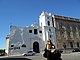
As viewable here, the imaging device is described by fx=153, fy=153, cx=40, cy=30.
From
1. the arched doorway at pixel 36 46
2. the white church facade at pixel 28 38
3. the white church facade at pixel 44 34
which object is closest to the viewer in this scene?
the white church facade at pixel 28 38

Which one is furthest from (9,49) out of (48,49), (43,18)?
(48,49)

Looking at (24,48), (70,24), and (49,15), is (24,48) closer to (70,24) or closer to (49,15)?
(49,15)

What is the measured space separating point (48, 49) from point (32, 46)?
40422 millimetres

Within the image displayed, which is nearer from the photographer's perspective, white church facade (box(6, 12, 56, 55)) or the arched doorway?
white church facade (box(6, 12, 56, 55))

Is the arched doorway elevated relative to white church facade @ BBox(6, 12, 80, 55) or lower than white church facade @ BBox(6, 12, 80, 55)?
lower

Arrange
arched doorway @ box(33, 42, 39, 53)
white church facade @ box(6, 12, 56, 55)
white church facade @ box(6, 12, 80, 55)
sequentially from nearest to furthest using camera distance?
white church facade @ box(6, 12, 56, 55) → white church facade @ box(6, 12, 80, 55) → arched doorway @ box(33, 42, 39, 53)

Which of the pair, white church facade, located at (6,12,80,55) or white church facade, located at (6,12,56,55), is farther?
white church facade, located at (6,12,80,55)

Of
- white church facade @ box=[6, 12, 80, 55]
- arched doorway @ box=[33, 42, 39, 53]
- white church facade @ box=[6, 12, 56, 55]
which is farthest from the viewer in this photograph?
arched doorway @ box=[33, 42, 39, 53]

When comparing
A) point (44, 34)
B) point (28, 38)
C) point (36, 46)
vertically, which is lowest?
point (36, 46)

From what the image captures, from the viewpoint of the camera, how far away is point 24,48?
4831 centimetres

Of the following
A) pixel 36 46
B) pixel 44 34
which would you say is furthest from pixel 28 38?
pixel 44 34

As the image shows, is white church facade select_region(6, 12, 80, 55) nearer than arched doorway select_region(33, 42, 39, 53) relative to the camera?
Yes

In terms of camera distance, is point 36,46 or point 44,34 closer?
point 36,46

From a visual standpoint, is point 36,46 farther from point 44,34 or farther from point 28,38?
point 44,34
